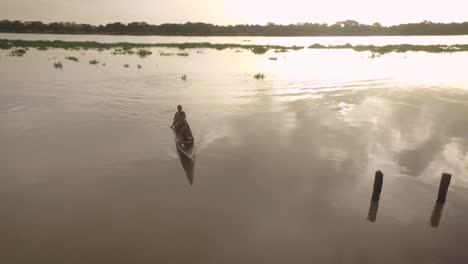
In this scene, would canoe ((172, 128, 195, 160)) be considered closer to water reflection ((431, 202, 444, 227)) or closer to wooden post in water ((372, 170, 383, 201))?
wooden post in water ((372, 170, 383, 201))

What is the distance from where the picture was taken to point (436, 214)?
9.64m

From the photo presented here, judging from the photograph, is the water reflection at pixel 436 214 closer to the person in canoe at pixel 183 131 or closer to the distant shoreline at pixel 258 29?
the person in canoe at pixel 183 131

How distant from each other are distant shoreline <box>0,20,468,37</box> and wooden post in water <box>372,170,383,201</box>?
15117 centimetres

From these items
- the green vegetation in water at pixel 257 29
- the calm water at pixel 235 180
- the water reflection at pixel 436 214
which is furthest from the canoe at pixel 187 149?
the green vegetation in water at pixel 257 29

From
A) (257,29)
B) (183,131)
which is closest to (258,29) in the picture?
(257,29)

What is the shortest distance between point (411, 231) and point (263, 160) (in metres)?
5.84

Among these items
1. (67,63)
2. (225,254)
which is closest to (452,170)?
(225,254)

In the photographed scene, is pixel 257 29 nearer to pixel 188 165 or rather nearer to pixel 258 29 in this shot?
pixel 258 29

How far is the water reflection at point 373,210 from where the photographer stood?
950cm

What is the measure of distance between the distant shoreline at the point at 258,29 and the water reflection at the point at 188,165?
147 meters

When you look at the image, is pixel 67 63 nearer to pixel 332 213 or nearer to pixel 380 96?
pixel 380 96

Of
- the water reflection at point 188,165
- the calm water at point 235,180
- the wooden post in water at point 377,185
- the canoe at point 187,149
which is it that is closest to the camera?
the calm water at point 235,180

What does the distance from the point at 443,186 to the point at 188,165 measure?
8334 mm

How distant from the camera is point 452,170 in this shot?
40.2 feet
